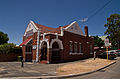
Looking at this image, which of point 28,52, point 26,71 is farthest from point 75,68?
point 28,52

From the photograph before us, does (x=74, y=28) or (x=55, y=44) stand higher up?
(x=74, y=28)

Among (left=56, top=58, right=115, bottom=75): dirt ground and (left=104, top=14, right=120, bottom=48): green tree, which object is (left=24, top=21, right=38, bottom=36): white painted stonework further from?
(left=104, top=14, right=120, bottom=48): green tree

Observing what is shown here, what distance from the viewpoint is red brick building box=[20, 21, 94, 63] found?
15772 mm

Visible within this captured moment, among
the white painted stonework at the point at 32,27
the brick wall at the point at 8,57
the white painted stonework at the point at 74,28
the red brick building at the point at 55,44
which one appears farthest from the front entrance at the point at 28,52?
the white painted stonework at the point at 74,28

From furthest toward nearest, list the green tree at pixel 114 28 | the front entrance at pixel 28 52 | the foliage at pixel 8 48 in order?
the green tree at pixel 114 28, the foliage at pixel 8 48, the front entrance at pixel 28 52

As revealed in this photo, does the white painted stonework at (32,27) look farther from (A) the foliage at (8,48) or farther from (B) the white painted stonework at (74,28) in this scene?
(B) the white painted stonework at (74,28)


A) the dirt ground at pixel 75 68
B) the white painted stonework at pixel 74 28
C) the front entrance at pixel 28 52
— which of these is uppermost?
the white painted stonework at pixel 74 28

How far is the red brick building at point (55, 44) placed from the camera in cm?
1577

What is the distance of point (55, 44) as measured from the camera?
17.5m

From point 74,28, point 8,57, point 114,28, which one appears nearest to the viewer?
point 8,57

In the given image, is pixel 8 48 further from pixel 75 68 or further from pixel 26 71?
pixel 75 68

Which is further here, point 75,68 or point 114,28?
point 114,28

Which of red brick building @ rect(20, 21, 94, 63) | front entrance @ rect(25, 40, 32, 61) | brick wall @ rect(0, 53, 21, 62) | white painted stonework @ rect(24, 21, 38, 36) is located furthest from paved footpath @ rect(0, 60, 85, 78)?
brick wall @ rect(0, 53, 21, 62)

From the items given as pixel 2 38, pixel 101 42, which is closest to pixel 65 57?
pixel 2 38
